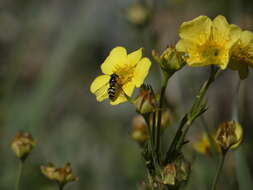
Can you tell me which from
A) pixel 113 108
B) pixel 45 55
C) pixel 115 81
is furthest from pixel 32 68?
pixel 115 81

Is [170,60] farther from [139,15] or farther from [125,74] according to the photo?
[139,15]

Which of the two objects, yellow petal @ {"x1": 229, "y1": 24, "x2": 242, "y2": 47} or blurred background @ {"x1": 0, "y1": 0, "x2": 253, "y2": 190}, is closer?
yellow petal @ {"x1": 229, "y1": 24, "x2": 242, "y2": 47}

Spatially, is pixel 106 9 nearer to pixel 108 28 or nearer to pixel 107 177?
pixel 108 28

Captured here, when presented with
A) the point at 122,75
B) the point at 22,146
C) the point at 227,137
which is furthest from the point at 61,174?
the point at 227,137

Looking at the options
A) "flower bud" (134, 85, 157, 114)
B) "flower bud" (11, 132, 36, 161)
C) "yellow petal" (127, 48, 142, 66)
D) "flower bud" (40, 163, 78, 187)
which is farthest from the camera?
"flower bud" (11, 132, 36, 161)

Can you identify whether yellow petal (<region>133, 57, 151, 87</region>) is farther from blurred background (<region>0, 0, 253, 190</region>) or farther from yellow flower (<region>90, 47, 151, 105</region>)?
blurred background (<region>0, 0, 253, 190</region>)

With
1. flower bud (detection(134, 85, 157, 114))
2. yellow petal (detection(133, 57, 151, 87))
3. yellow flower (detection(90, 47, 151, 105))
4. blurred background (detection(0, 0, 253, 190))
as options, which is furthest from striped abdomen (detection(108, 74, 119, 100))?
blurred background (detection(0, 0, 253, 190))

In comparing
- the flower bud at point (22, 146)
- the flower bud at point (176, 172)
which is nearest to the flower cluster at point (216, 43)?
the flower bud at point (176, 172)
